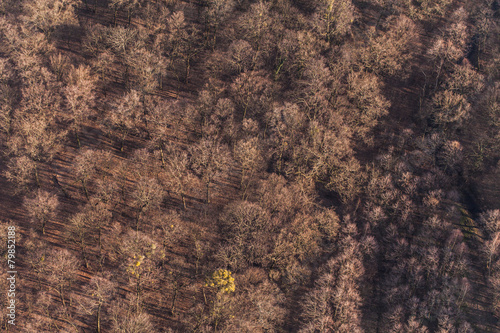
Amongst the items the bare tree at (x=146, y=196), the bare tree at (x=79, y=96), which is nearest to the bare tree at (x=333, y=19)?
the bare tree at (x=146, y=196)

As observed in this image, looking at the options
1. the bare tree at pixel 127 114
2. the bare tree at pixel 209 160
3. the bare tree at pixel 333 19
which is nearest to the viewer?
the bare tree at pixel 209 160

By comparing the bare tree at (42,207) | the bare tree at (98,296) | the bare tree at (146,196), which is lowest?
the bare tree at (98,296)

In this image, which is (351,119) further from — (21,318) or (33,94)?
(21,318)

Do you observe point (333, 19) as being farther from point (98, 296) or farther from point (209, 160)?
point (98, 296)

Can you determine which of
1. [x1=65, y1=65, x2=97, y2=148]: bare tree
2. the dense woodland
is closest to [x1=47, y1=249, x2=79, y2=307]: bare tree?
the dense woodland

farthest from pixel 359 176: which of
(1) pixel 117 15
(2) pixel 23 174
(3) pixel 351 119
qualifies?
(1) pixel 117 15

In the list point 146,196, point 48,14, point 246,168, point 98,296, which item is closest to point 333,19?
point 246,168

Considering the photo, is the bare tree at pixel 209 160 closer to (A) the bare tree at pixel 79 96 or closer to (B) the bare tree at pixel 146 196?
(B) the bare tree at pixel 146 196

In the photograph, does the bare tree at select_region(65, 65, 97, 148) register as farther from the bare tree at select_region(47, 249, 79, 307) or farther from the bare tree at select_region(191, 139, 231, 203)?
the bare tree at select_region(47, 249, 79, 307)
